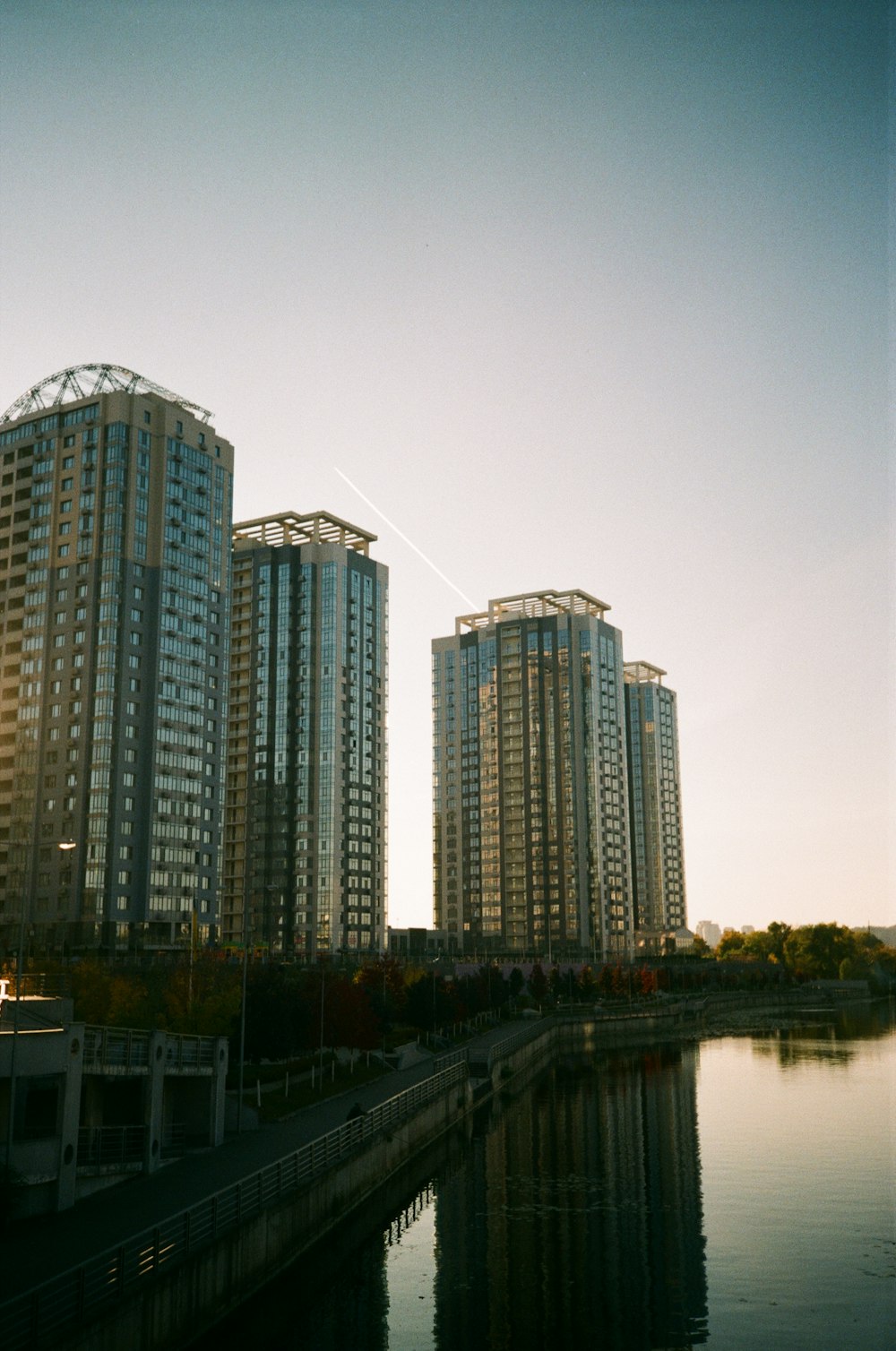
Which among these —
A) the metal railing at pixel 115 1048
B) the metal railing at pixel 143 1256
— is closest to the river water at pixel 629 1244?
the metal railing at pixel 143 1256

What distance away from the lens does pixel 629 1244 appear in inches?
1620

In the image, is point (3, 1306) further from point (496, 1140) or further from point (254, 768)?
point (254, 768)

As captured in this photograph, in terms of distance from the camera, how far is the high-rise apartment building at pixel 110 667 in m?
126


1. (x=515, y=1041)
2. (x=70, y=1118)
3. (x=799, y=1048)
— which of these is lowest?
(x=799, y=1048)

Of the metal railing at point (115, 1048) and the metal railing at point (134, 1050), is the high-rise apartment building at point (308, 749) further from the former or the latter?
the metal railing at point (115, 1048)

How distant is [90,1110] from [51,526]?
10545 centimetres

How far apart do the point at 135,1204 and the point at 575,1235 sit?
16.8 metres

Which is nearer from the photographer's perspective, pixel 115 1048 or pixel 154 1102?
pixel 115 1048

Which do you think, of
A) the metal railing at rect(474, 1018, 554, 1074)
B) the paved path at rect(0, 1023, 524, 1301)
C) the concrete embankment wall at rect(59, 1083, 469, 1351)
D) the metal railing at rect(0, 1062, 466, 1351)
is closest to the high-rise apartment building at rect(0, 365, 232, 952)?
the metal railing at rect(474, 1018, 554, 1074)

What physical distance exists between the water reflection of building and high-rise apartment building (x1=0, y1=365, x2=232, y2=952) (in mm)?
66036

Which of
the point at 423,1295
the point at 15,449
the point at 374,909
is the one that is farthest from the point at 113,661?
the point at 423,1295

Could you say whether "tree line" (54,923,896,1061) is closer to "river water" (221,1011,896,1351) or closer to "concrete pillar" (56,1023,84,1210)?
"river water" (221,1011,896,1351)

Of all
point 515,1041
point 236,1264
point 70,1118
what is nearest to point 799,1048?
point 515,1041

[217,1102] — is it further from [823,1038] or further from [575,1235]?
[823,1038]
